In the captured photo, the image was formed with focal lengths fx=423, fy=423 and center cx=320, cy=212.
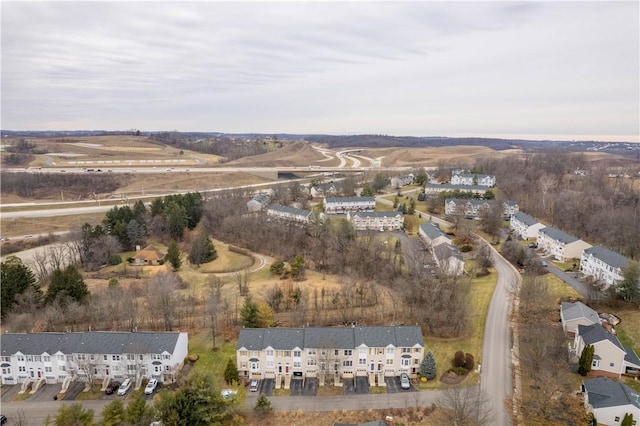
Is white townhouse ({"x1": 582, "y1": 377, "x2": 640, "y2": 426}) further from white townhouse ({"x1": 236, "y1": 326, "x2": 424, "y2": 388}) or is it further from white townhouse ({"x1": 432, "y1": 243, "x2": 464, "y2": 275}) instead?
white townhouse ({"x1": 432, "y1": 243, "x2": 464, "y2": 275})

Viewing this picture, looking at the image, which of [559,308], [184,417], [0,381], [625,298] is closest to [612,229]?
[625,298]

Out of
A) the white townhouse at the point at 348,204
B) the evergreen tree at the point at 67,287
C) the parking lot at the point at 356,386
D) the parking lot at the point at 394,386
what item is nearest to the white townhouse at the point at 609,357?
the parking lot at the point at 394,386

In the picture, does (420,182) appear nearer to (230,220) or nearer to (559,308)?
(230,220)

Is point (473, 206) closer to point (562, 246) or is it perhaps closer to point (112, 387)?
point (562, 246)

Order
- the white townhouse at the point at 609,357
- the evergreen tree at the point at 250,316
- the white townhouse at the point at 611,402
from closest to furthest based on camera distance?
the white townhouse at the point at 611,402
the white townhouse at the point at 609,357
the evergreen tree at the point at 250,316

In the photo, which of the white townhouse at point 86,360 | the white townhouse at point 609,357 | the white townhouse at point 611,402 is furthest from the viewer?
the white townhouse at point 86,360

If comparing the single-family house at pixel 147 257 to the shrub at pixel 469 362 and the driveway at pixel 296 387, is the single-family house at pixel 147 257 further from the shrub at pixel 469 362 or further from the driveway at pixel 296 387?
the shrub at pixel 469 362
